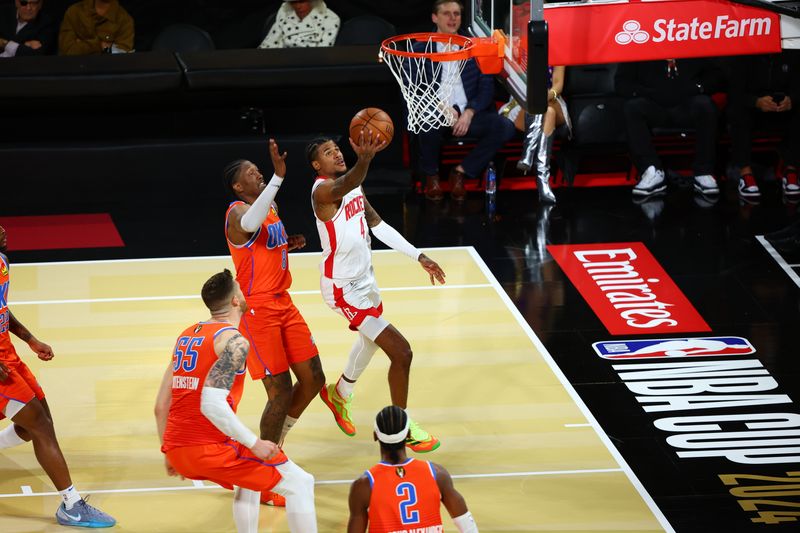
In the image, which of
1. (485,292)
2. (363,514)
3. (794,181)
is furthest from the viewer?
(794,181)

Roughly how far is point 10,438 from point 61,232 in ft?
16.7

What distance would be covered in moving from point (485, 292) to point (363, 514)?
5.31 m

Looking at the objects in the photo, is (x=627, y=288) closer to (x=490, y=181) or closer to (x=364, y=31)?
(x=490, y=181)

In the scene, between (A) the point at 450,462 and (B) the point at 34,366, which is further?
(B) the point at 34,366

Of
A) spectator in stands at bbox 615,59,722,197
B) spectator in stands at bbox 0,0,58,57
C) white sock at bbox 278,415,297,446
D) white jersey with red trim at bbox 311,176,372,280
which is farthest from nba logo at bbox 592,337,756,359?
spectator in stands at bbox 0,0,58,57

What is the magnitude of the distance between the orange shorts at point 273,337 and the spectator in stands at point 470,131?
5.53 meters

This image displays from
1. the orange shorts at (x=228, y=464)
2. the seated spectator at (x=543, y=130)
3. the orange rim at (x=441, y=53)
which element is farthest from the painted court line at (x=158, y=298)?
the orange shorts at (x=228, y=464)

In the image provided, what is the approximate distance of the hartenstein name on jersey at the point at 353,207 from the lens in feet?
24.4

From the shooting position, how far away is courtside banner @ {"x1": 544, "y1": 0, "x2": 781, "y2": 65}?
7.35 metres

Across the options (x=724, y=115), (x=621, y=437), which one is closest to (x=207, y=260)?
(x=621, y=437)

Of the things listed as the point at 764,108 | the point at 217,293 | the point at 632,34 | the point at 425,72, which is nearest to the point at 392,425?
the point at 217,293

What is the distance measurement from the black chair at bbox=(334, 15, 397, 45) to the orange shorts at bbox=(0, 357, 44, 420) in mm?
7401

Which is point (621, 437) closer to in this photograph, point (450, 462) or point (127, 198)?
point (450, 462)

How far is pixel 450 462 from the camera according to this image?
24.7 feet
